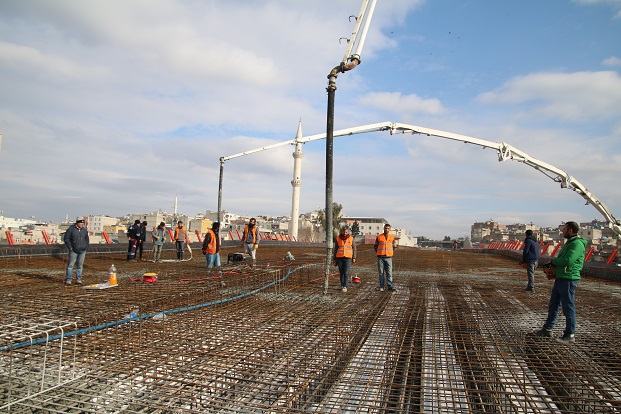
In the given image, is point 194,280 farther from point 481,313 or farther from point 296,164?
point 296,164

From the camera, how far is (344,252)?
902 centimetres

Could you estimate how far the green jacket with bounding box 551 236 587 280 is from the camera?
5324mm

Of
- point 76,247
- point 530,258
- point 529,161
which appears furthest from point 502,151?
point 76,247

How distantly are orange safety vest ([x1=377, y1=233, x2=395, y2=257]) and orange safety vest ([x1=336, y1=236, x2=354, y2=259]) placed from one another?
794 mm

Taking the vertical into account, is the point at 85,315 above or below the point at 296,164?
below

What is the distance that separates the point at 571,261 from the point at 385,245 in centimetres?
447

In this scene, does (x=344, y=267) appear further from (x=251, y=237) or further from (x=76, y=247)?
(x=76, y=247)

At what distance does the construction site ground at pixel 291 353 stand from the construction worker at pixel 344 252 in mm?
656

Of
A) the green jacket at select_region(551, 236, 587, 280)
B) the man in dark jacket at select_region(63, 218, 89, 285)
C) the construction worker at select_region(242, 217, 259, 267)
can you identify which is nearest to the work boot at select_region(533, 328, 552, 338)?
the green jacket at select_region(551, 236, 587, 280)

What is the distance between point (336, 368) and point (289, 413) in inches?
58.2

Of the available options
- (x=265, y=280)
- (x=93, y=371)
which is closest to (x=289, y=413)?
(x=93, y=371)

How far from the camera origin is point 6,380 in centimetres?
357

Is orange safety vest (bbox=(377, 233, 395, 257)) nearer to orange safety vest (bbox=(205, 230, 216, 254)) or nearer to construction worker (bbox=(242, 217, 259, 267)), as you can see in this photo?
construction worker (bbox=(242, 217, 259, 267))

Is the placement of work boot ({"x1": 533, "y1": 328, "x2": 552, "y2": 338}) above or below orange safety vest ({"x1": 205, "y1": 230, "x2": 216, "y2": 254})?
below
